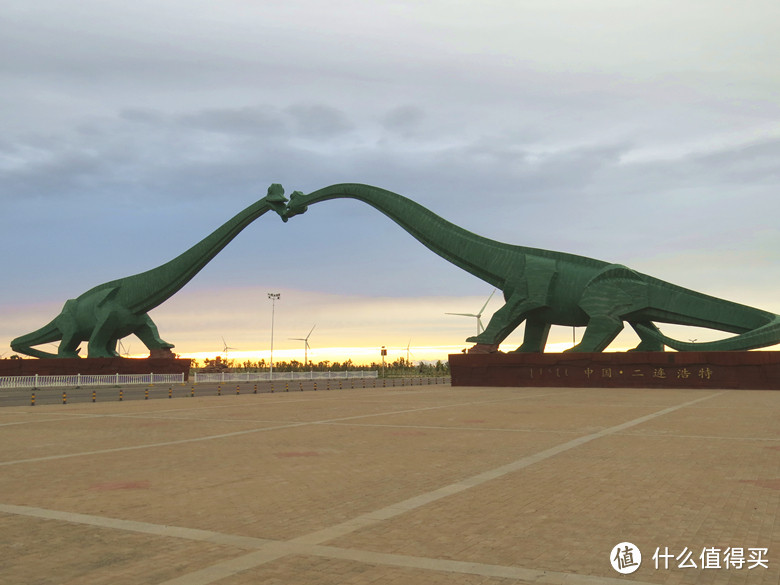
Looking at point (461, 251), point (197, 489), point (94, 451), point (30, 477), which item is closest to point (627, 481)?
point (197, 489)

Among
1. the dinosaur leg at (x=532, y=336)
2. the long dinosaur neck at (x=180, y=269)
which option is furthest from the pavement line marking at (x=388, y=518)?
the long dinosaur neck at (x=180, y=269)

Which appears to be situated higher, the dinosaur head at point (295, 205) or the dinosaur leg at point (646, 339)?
the dinosaur head at point (295, 205)

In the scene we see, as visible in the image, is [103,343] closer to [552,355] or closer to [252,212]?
[252,212]

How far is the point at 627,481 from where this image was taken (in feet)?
29.4

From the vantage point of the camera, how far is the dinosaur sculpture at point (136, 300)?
4556cm

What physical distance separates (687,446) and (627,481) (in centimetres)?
389

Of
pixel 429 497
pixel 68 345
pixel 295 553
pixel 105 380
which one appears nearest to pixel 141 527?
pixel 295 553

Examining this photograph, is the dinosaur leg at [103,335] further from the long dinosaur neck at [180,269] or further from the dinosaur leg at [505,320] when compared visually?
the dinosaur leg at [505,320]

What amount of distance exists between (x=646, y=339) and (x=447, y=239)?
1197 cm

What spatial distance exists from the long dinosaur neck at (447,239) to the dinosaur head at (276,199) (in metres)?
6.39

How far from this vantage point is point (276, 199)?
4562cm

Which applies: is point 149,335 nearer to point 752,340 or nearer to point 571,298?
point 571,298

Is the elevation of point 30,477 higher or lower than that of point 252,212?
lower


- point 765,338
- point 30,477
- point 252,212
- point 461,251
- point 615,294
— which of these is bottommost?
point 30,477
